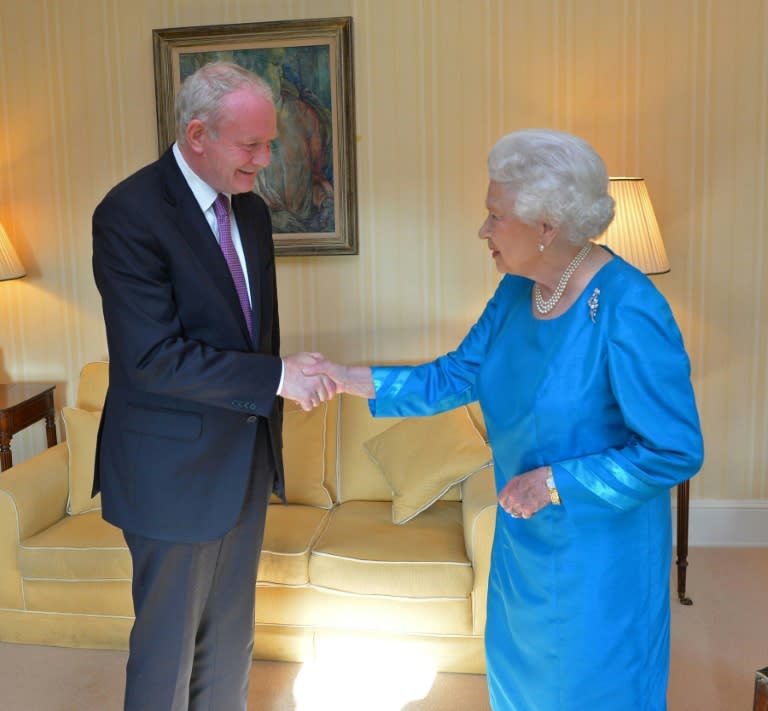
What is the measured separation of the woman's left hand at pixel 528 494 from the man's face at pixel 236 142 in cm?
99

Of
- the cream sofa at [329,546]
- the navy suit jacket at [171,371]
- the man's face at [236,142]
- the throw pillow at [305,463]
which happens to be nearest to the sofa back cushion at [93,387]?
the cream sofa at [329,546]

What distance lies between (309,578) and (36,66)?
2631 mm

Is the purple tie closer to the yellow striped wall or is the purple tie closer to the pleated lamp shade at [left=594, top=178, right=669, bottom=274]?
the pleated lamp shade at [left=594, top=178, right=669, bottom=274]

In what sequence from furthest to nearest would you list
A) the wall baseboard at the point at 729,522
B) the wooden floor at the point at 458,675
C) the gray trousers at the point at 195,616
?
the wall baseboard at the point at 729,522
the wooden floor at the point at 458,675
the gray trousers at the point at 195,616

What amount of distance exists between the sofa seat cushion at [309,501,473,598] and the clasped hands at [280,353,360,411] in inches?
32.5

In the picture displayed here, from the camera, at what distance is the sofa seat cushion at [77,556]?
118 inches

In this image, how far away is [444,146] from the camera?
12.3 feet

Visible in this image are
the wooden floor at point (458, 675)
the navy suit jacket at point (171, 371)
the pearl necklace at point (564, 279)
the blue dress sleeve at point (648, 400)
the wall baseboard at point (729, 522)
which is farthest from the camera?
the wall baseboard at point (729, 522)

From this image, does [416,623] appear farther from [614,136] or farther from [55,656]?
[614,136]

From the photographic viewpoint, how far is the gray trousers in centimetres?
211

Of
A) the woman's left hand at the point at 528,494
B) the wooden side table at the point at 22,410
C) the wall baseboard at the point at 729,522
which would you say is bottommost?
the wall baseboard at the point at 729,522

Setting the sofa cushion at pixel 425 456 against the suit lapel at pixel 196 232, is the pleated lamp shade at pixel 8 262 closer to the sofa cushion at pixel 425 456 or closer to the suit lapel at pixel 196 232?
the sofa cushion at pixel 425 456

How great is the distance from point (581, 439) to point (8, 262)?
114 inches

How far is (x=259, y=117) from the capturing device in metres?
2.07
